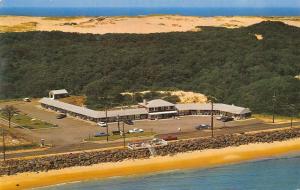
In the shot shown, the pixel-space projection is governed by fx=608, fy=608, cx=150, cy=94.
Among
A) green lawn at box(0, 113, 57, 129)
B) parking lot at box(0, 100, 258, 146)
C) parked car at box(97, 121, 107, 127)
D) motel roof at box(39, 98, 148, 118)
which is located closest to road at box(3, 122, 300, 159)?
parking lot at box(0, 100, 258, 146)

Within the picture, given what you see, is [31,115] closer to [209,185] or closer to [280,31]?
[209,185]

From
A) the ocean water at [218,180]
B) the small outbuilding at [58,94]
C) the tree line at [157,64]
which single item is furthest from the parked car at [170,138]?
the small outbuilding at [58,94]

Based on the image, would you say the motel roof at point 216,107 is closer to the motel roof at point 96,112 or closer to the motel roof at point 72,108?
the motel roof at point 96,112

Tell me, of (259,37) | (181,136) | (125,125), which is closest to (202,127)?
(181,136)

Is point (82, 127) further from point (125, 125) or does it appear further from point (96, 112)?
point (125, 125)

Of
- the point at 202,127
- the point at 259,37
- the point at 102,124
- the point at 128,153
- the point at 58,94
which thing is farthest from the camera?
the point at 259,37
